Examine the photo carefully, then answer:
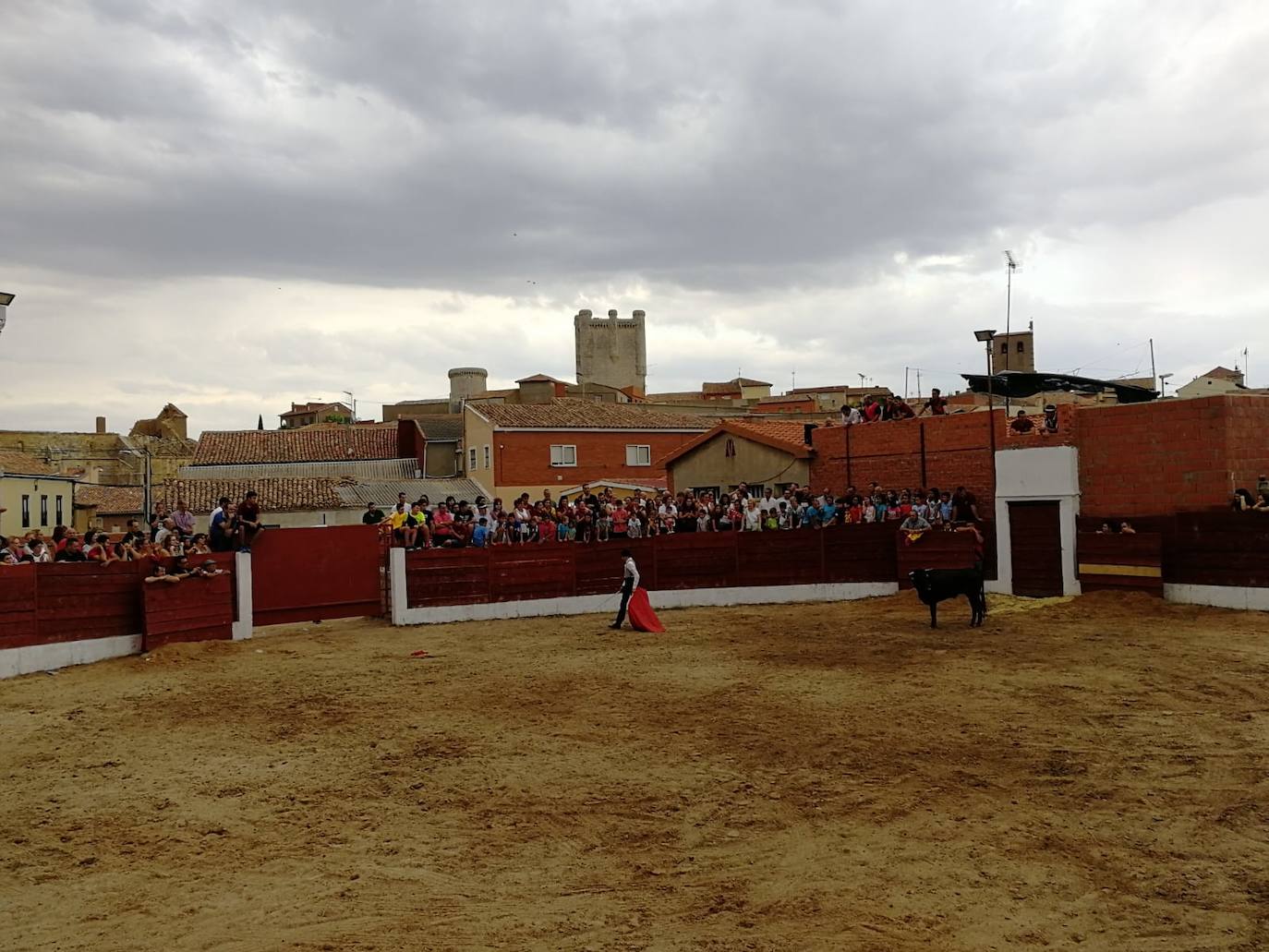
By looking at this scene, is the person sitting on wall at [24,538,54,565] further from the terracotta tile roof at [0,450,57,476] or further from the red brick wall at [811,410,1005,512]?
the terracotta tile roof at [0,450,57,476]

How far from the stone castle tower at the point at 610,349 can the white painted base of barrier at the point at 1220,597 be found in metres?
89.6

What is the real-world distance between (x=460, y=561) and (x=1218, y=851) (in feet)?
50.0

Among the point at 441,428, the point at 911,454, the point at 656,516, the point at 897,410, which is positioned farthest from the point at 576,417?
the point at 911,454

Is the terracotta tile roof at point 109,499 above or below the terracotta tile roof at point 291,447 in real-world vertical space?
below

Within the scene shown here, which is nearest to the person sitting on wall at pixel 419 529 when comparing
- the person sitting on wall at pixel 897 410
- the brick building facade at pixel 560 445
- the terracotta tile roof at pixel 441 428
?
the person sitting on wall at pixel 897 410

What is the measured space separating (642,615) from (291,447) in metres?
40.2

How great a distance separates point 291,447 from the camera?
54156 millimetres

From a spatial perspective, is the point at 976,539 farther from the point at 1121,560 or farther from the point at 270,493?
the point at 270,493

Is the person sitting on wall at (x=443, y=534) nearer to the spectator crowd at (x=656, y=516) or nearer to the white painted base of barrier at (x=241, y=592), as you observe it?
the spectator crowd at (x=656, y=516)

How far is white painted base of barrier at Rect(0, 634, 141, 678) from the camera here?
1423 centimetres

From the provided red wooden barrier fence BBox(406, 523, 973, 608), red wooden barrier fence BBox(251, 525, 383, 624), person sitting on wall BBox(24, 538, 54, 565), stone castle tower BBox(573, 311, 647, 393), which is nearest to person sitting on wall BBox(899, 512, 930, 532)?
red wooden barrier fence BBox(406, 523, 973, 608)

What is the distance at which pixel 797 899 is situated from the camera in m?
6.10

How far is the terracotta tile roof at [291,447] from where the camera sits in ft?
172

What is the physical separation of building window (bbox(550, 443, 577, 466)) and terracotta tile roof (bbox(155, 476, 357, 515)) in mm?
9217
